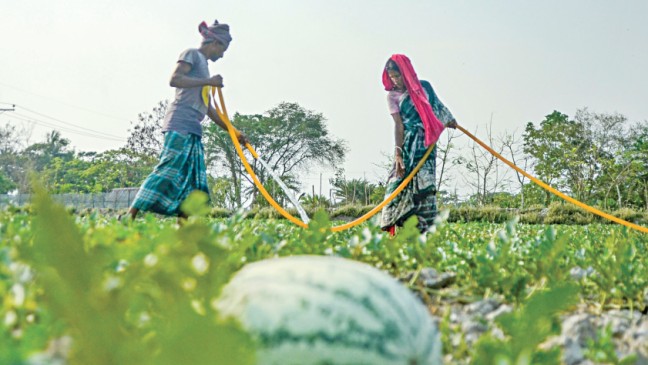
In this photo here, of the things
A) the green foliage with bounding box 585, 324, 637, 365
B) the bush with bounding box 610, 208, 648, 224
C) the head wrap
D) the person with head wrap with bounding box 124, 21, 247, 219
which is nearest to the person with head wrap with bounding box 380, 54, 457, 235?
the head wrap

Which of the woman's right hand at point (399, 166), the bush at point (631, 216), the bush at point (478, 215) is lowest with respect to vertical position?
the woman's right hand at point (399, 166)

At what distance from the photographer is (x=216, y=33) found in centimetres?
662

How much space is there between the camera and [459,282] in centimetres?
279

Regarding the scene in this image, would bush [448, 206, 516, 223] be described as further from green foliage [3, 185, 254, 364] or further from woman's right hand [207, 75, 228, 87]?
green foliage [3, 185, 254, 364]

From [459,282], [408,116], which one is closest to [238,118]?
[408,116]

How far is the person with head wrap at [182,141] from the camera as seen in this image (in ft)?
20.2

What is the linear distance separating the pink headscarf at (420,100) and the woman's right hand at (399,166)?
0.35 m

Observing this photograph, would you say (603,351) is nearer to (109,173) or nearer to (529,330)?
(529,330)

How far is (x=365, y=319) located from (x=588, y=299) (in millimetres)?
1860

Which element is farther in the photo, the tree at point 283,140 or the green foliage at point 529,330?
the tree at point 283,140

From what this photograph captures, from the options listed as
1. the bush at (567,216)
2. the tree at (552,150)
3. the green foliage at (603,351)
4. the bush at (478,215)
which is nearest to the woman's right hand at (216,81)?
the green foliage at (603,351)

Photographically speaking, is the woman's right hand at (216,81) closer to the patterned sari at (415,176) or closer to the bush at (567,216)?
the patterned sari at (415,176)

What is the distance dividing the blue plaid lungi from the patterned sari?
2.36 metres

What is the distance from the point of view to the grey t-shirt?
632 cm
